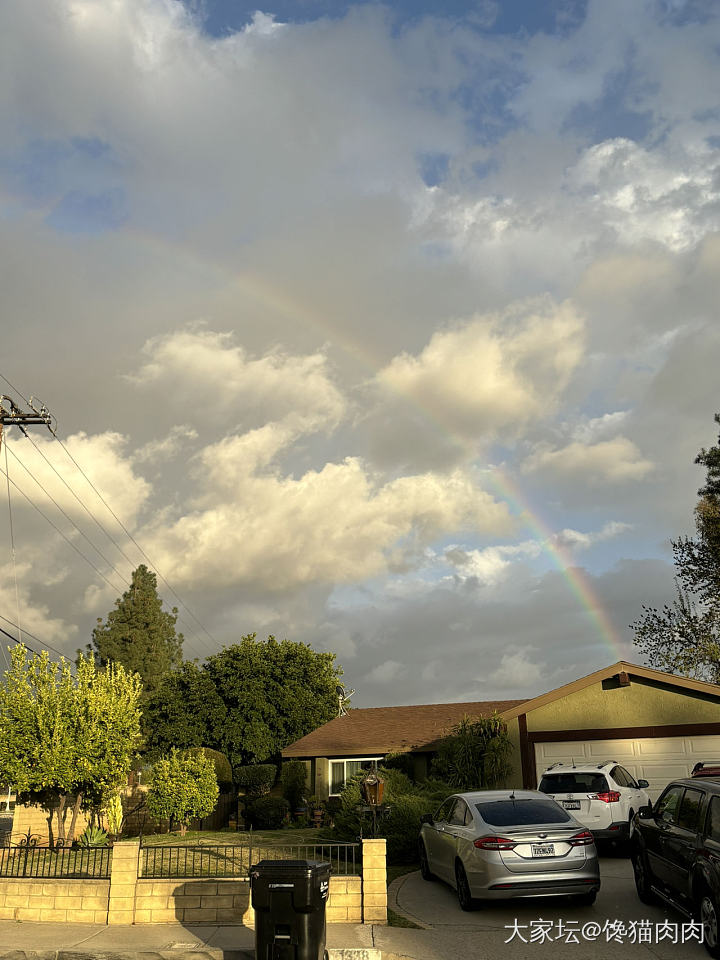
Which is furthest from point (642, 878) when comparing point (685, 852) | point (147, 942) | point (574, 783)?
point (147, 942)

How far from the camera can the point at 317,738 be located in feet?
98.9

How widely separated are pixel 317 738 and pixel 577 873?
20808 millimetres

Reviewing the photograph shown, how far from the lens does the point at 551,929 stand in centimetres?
1027

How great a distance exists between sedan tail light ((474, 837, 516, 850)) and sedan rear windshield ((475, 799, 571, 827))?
1.06ft

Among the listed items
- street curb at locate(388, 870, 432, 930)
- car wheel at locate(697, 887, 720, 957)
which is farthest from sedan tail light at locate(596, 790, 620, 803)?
car wheel at locate(697, 887, 720, 957)

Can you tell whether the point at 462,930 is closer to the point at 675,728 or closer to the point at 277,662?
the point at 675,728

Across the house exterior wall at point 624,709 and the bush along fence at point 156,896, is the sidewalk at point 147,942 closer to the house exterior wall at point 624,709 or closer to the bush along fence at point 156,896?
the bush along fence at point 156,896

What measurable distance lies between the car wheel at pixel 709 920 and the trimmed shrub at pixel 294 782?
21808 millimetres

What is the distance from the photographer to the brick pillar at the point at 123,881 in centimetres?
1153

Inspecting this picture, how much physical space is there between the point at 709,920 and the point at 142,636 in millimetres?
67950

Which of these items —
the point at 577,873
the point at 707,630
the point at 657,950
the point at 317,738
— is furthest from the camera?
the point at 707,630

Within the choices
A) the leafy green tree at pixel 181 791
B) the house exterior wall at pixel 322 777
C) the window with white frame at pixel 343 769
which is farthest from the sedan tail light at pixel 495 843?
the house exterior wall at pixel 322 777

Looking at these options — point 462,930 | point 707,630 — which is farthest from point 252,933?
point 707,630

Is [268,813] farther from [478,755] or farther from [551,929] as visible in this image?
[551,929]
